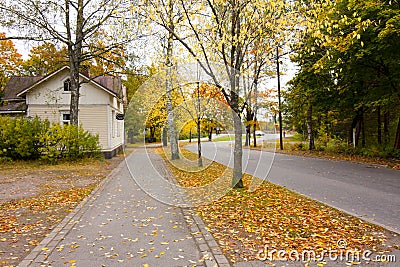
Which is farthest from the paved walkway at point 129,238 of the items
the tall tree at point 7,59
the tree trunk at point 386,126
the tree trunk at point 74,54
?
the tall tree at point 7,59

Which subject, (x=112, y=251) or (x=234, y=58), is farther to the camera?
(x=234, y=58)

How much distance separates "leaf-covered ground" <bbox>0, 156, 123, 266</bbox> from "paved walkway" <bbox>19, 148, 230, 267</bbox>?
311 millimetres

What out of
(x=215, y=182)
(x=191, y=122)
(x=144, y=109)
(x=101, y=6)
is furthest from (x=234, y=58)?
(x=101, y=6)

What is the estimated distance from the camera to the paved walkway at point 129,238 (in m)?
5.05

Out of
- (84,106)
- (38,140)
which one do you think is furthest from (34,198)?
(84,106)

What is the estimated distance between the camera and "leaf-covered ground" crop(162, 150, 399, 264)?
5449 mm

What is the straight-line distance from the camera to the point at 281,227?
6.48m

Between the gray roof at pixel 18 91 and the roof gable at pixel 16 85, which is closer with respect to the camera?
the gray roof at pixel 18 91

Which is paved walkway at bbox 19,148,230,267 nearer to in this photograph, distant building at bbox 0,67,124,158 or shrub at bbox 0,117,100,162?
shrub at bbox 0,117,100,162

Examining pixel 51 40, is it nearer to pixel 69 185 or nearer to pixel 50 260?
pixel 69 185

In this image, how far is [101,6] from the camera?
19469 mm

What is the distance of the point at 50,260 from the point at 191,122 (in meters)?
14.4

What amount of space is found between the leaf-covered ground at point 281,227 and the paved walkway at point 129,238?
1.21 ft

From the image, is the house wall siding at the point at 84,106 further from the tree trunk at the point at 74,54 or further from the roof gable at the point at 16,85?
→ the roof gable at the point at 16,85
